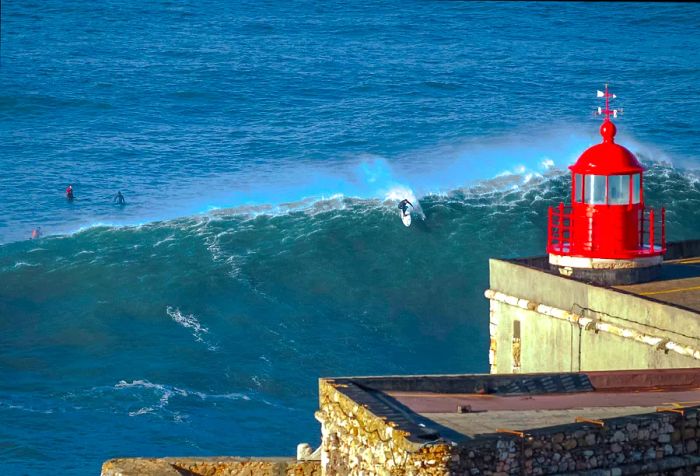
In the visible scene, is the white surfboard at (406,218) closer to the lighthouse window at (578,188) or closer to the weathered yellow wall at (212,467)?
the lighthouse window at (578,188)

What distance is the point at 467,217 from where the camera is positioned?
117 feet

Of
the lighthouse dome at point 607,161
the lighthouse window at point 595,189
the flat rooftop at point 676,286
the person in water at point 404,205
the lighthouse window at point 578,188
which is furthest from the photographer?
the person in water at point 404,205

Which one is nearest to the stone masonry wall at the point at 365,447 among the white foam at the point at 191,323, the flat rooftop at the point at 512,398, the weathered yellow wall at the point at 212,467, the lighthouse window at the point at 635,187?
the flat rooftop at the point at 512,398

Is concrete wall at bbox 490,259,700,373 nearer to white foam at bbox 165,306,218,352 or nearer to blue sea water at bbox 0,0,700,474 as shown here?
blue sea water at bbox 0,0,700,474

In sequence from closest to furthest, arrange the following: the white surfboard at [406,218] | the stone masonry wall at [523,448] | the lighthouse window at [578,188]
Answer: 1. the stone masonry wall at [523,448]
2. the lighthouse window at [578,188]
3. the white surfboard at [406,218]

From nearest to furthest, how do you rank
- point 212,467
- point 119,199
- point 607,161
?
point 212,467 → point 607,161 → point 119,199

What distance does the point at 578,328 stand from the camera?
17625mm

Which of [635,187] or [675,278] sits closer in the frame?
[635,187]

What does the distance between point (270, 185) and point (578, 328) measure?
969 inches

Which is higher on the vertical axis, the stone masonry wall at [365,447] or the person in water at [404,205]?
the person in water at [404,205]

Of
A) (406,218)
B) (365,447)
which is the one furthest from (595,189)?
(406,218)

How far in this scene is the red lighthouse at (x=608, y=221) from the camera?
18.6 metres

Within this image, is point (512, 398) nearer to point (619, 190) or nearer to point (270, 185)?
point (619, 190)

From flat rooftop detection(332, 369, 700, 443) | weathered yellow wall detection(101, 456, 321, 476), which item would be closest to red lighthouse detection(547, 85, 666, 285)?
flat rooftop detection(332, 369, 700, 443)
